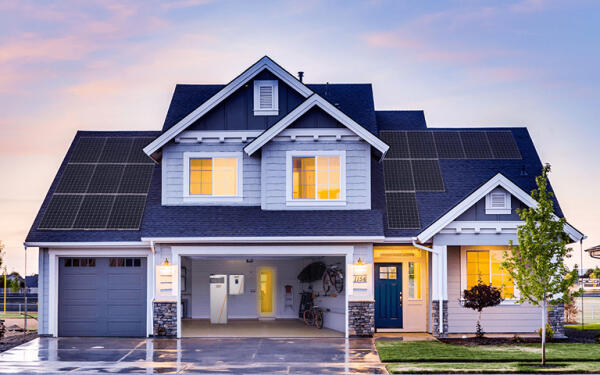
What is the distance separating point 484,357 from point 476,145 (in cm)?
1041

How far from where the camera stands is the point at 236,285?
27156 mm

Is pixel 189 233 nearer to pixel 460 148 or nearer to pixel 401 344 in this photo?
pixel 401 344

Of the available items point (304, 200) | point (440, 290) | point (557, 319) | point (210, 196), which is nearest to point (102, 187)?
point (210, 196)

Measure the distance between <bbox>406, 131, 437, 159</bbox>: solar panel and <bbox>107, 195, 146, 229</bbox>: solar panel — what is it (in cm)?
964

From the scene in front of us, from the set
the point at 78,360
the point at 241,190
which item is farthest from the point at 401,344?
the point at 78,360

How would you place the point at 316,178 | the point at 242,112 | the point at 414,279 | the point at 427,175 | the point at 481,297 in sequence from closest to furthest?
the point at 481,297 < the point at 316,178 < the point at 242,112 < the point at 414,279 < the point at 427,175

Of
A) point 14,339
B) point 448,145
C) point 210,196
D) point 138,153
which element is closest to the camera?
point 14,339

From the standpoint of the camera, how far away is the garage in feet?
72.1

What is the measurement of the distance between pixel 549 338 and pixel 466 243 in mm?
3672

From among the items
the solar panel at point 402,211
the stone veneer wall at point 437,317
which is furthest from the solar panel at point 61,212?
the stone veneer wall at point 437,317

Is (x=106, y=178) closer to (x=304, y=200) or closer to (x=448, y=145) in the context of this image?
(x=304, y=200)

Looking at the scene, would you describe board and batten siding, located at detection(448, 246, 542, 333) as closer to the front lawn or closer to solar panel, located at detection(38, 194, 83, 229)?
the front lawn

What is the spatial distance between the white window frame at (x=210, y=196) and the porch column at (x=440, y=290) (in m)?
6.35

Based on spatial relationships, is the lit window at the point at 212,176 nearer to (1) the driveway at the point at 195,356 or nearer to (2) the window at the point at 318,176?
(2) the window at the point at 318,176
